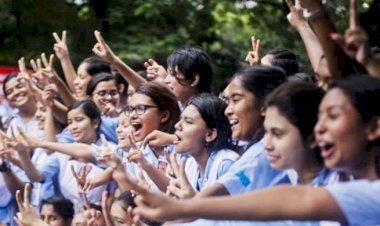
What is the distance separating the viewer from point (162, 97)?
6086 mm

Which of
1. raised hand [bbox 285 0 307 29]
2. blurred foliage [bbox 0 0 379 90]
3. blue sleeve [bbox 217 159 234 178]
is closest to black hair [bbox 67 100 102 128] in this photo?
blue sleeve [bbox 217 159 234 178]

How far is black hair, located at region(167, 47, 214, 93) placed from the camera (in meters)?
5.97

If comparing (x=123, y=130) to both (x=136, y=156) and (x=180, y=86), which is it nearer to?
(x=180, y=86)

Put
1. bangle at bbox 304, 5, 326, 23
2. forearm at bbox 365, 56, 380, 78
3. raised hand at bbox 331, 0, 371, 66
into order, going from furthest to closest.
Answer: bangle at bbox 304, 5, 326, 23 → forearm at bbox 365, 56, 380, 78 → raised hand at bbox 331, 0, 371, 66

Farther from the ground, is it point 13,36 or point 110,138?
point 13,36

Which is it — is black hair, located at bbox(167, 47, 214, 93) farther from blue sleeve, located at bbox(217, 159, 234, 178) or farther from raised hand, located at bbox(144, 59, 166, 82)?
blue sleeve, located at bbox(217, 159, 234, 178)

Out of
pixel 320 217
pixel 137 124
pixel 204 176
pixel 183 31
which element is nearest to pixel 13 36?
pixel 183 31

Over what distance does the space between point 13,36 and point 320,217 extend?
9.60 meters

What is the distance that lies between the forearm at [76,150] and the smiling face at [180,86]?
2.66 feet

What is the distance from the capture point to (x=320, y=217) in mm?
Answer: 3150

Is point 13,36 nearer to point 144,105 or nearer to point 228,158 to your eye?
point 144,105

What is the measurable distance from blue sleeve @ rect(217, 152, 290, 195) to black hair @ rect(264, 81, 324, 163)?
0.42 meters

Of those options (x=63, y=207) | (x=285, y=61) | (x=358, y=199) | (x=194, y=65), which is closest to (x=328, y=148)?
(x=358, y=199)

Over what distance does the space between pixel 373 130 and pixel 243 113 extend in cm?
124
